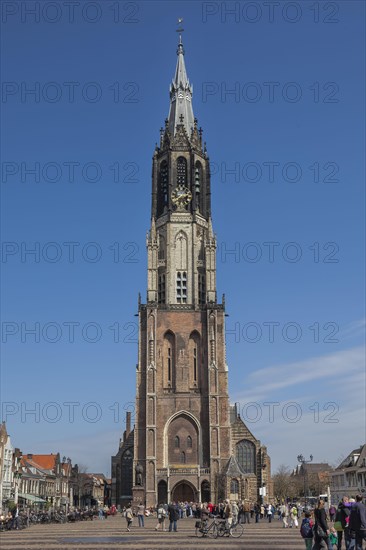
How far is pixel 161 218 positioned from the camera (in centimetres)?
8356

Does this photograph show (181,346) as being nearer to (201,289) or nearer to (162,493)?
(201,289)

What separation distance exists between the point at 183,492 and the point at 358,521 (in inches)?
2265

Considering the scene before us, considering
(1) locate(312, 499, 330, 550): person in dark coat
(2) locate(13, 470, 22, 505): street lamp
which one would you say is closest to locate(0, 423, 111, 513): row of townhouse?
(2) locate(13, 470, 22, 505): street lamp

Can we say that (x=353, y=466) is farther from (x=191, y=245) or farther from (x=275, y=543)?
(x=275, y=543)

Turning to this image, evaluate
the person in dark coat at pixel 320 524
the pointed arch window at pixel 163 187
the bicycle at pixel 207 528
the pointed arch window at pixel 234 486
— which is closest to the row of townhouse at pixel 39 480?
the pointed arch window at pixel 234 486

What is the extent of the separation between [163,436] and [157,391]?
5.04m

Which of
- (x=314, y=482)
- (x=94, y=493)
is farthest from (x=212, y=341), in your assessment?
(x=94, y=493)

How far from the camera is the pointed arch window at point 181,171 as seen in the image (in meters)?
85.4

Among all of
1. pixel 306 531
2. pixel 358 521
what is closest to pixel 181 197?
pixel 306 531

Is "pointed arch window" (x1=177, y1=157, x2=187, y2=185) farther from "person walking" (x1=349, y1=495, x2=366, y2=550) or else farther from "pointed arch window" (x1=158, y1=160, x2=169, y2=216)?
"person walking" (x1=349, y1=495, x2=366, y2=550)

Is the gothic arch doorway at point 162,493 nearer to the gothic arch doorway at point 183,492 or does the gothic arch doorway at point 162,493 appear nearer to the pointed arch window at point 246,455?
the gothic arch doorway at point 183,492

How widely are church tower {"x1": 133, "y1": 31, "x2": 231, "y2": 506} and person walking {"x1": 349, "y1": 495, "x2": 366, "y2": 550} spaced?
152 ft

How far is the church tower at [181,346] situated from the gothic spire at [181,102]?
298 cm

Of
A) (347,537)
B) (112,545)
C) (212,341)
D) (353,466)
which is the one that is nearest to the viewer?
(347,537)
